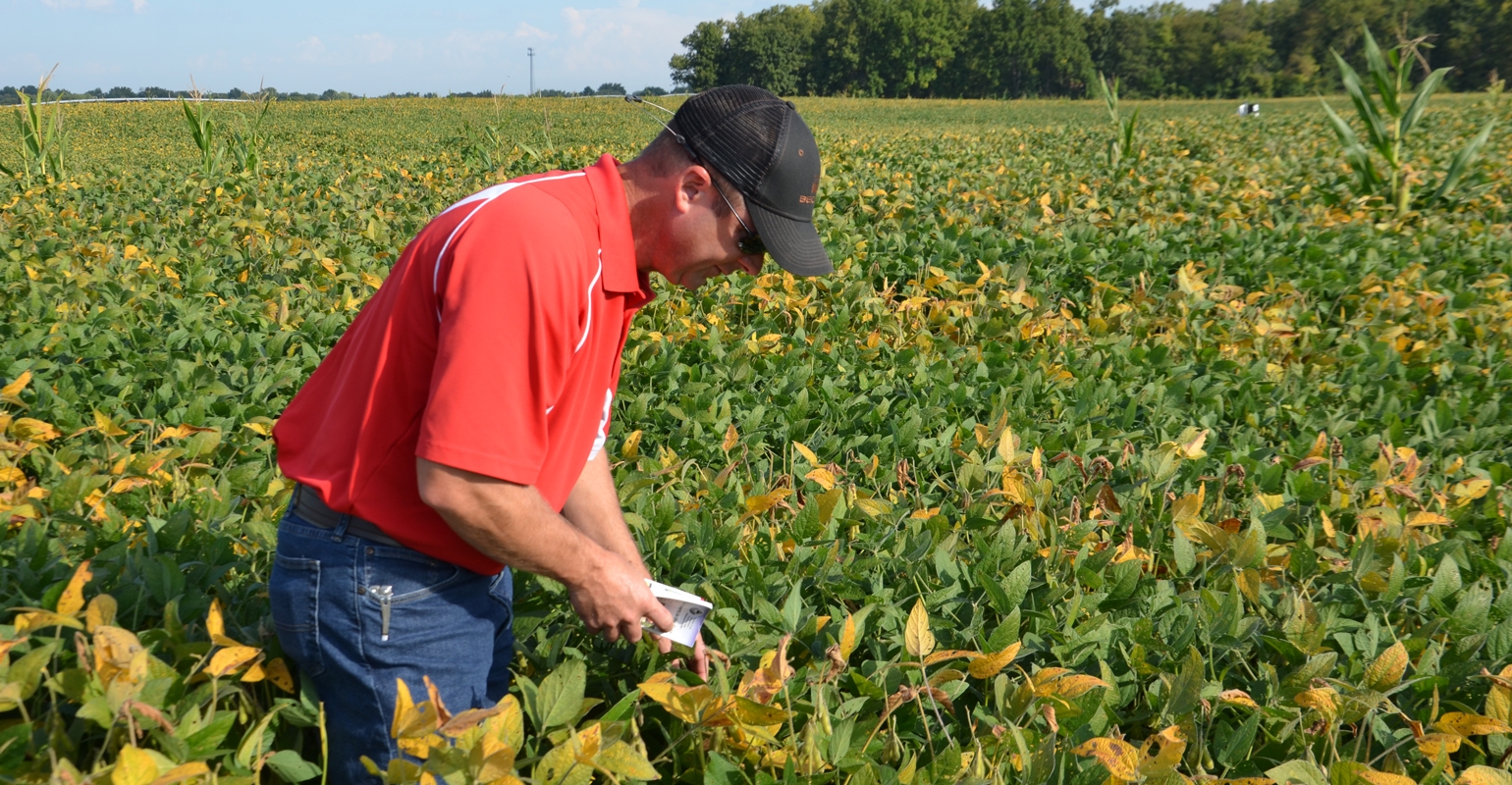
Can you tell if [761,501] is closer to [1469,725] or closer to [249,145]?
[1469,725]

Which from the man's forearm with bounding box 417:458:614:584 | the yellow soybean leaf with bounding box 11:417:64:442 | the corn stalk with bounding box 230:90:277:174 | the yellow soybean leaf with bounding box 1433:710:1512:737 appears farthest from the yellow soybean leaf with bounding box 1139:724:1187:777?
the corn stalk with bounding box 230:90:277:174

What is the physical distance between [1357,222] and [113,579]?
780 cm

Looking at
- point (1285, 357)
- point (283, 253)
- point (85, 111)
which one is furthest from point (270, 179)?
point (85, 111)

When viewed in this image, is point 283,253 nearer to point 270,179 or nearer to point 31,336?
point 31,336

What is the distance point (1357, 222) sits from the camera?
23.6 ft

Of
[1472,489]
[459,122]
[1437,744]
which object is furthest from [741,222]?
[459,122]

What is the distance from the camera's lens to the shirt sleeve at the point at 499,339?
146cm

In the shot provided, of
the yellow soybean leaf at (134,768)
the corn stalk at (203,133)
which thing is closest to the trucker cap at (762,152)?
the yellow soybean leaf at (134,768)

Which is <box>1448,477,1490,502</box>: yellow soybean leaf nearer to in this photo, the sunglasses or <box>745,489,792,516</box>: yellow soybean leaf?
<box>745,489,792,516</box>: yellow soybean leaf

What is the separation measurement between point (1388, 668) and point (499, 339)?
1.68 metres

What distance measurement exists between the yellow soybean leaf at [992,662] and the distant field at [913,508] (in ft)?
0.05

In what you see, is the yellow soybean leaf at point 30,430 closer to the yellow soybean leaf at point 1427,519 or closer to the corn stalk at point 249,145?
the yellow soybean leaf at point 1427,519

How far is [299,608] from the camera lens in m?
1.72

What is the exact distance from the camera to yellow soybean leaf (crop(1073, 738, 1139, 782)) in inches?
62.6
